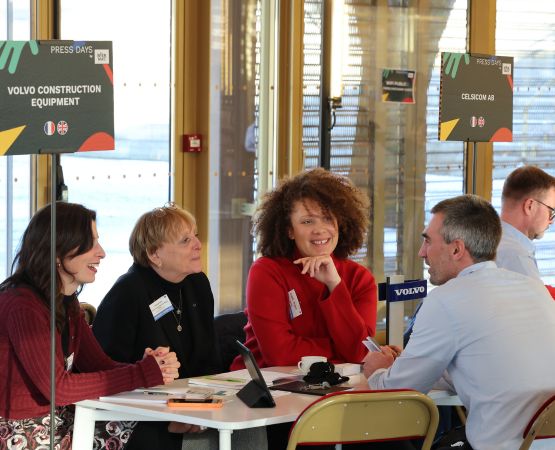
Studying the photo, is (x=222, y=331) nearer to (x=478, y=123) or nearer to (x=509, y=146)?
(x=478, y=123)

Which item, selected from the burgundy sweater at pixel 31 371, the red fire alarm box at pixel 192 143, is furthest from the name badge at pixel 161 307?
the red fire alarm box at pixel 192 143

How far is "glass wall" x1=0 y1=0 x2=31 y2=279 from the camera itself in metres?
5.40

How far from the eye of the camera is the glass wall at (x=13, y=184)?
17.7 feet

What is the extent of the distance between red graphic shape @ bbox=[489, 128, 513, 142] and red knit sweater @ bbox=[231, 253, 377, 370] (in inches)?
63.9

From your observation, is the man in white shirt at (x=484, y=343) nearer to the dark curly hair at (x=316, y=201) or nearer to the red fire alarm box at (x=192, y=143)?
the dark curly hair at (x=316, y=201)

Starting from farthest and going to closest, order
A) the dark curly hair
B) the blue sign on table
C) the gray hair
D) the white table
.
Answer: the dark curly hair < the blue sign on table < the gray hair < the white table

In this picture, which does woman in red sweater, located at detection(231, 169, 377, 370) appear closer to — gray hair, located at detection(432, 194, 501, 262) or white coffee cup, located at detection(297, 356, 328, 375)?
white coffee cup, located at detection(297, 356, 328, 375)

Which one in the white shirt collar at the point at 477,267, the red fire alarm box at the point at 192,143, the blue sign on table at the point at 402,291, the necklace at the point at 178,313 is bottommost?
the necklace at the point at 178,313

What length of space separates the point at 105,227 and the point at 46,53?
8.46 feet

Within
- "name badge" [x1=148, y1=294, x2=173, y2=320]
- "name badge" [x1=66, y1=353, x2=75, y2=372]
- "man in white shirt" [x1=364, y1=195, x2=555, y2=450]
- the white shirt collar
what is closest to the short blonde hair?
"name badge" [x1=148, y1=294, x2=173, y2=320]

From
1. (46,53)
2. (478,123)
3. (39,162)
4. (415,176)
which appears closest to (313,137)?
(415,176)

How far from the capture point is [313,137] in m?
6.93

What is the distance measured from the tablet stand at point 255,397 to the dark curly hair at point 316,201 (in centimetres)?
114

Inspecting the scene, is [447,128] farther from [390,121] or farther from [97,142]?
[97,142]
